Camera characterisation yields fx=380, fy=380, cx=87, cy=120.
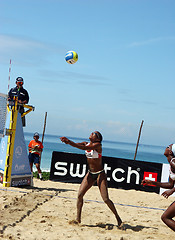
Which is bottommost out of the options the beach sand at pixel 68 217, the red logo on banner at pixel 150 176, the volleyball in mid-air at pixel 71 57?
the beach sand at pixel 68 217

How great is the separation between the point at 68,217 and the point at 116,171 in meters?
5.83

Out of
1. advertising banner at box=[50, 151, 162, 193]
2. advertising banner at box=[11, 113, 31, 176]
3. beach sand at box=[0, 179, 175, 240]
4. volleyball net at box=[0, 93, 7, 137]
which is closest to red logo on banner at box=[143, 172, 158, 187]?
advertising banner at box=[50, 151, 162, 193]

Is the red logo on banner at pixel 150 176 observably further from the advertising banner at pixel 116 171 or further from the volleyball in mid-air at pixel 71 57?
the volleyball in mid-air at pixel 71 57

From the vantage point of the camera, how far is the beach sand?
6.38 meters

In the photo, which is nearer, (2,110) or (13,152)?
(2,110)

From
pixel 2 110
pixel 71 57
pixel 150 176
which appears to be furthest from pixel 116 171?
pixel 2 110

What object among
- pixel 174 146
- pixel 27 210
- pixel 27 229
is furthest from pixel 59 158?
pixel 174 146

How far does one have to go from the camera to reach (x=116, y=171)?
43.7 feet

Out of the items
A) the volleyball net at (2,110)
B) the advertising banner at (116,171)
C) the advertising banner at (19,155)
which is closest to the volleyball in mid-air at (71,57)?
the advertising banner at (19,155)

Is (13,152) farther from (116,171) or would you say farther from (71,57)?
(116,171)

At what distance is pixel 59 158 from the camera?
13.7m

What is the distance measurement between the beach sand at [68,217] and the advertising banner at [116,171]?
1.72m

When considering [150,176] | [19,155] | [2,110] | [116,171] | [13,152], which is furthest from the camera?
[116,171]

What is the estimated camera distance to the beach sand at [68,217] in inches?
251
